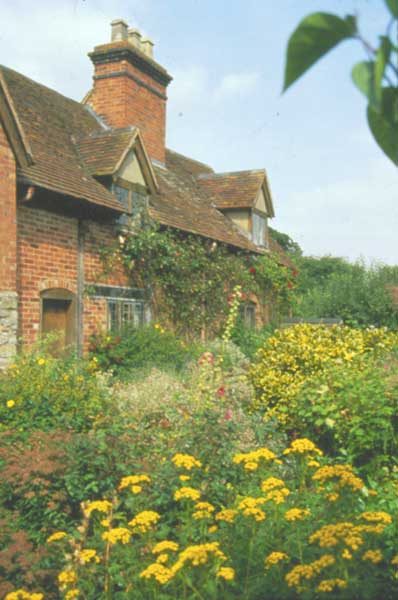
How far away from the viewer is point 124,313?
41.6ft

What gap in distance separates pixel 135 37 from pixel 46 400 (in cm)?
1212

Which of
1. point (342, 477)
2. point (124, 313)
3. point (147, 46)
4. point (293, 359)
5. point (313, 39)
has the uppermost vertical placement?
point (147, 46)

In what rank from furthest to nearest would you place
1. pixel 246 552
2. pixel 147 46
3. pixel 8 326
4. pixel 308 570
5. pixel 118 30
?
1. pixel 147 46
2. pixel 118 30
3. pixel 8 326
4. pixel 246 552
5. pixel 308 570

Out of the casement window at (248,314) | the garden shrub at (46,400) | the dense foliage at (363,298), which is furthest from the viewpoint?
the dense foliage at (363,298)

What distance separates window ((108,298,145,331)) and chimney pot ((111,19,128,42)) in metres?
7.01

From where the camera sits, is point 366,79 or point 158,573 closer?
point 366,79

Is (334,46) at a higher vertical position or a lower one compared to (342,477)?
higher

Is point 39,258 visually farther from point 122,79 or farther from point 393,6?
A: point 393,6

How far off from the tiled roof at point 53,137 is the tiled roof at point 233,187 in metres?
5.28

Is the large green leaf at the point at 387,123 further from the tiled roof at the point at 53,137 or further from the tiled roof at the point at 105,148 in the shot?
the tiled roof at the point at 105,148

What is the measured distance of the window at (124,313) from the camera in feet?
39.8

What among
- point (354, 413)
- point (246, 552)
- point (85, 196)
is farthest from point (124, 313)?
point (246, 552)

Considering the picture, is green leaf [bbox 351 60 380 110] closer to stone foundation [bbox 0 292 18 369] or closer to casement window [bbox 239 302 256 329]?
stone foundation [bbox 0 292 18 369]

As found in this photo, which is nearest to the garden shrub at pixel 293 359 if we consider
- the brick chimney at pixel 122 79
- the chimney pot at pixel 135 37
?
the brick chimney at pixel 122 79
